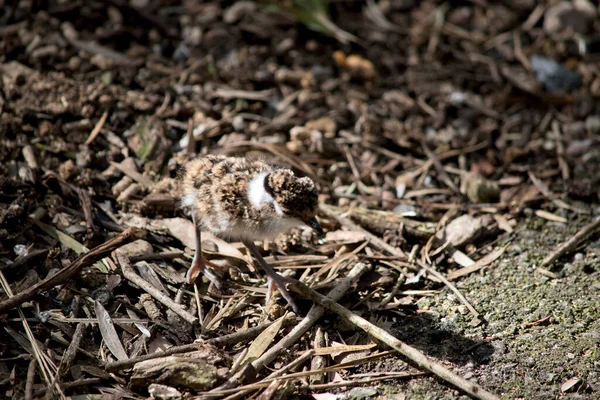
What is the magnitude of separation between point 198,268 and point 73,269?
0.84 meters

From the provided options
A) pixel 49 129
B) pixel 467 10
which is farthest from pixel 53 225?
pixel 467 10

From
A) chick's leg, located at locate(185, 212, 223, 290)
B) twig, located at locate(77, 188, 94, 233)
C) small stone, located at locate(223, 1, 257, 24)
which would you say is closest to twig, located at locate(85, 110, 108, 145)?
twig, located at locate(77, 188, 94, 233)

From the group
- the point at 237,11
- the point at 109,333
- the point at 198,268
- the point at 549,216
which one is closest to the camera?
the point at 109,333

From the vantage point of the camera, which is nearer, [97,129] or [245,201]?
[245,201]

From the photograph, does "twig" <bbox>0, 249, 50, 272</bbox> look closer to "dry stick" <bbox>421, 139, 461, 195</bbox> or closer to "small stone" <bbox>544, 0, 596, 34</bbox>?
"dry stick" <bbox>421, 139, 461, 195</bbox>

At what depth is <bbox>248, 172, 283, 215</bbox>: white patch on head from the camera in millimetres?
4137

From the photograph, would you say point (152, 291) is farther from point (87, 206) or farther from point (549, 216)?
point (549, 216)

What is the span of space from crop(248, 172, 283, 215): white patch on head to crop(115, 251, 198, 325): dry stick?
81 cm

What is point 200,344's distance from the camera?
3.86 meters

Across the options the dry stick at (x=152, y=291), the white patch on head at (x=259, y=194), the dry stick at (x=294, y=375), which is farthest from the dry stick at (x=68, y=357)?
the white patch on head at (x=259, y=194)

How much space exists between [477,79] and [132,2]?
3.70 m

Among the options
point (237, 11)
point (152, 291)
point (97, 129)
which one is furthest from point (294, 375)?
point (237, 11)

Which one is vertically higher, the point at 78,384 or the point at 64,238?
the point at 64,238

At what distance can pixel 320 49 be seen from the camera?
→ 6895 mm
